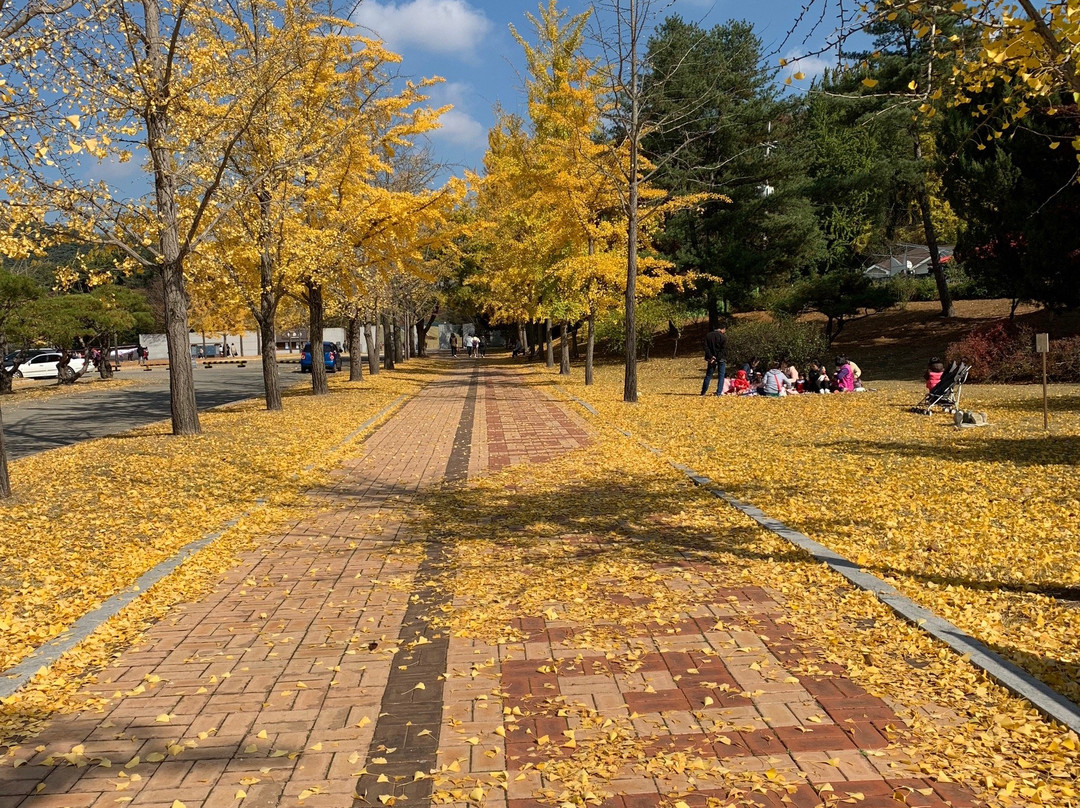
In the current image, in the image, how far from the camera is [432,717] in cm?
363

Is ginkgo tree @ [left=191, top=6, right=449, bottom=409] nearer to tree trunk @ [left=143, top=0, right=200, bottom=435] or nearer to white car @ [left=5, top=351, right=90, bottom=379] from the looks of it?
tree trunk @ [left=143, top=0, right=200, bottom=435]

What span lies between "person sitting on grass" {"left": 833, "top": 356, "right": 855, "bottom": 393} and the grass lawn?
2.42 metres

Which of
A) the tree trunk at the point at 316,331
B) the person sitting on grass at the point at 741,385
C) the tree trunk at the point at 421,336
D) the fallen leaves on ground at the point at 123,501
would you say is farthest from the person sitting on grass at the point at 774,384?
the tree trunk at the point at 421,336

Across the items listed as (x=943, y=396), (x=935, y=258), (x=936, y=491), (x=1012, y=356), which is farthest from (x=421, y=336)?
(x=936, y=491)

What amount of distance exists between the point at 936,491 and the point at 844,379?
37.4 ft

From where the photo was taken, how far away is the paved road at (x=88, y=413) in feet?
47.5

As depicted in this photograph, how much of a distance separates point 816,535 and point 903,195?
34969 millimetres

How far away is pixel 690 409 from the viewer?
15844mm

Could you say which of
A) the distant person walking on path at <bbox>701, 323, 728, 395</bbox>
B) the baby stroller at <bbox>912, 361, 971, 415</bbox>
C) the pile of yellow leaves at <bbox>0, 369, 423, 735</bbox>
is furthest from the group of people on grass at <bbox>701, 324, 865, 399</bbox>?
the pile of yellow leaves at <bbox>0, 369, 423, 735</bbox>

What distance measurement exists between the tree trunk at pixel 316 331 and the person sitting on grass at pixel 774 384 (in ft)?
34.8

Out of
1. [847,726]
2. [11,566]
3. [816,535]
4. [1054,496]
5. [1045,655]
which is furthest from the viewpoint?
[1054,496]

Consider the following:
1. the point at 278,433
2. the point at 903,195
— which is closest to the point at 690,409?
the point at 278,433

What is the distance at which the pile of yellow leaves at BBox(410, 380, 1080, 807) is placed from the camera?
314 centimetres

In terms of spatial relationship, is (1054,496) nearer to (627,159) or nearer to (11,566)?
(11,566)
